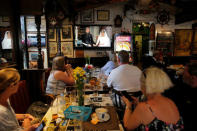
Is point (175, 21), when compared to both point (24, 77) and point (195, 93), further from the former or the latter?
point (24, 77)

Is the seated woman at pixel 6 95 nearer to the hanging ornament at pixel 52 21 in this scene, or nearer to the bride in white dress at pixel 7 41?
the bride in white dress at pixel 7 41

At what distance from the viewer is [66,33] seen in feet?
21.6

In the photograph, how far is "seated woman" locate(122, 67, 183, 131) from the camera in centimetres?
127

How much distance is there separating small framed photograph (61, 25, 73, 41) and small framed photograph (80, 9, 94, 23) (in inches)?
→ 27.7

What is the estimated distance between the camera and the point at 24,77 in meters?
3.20

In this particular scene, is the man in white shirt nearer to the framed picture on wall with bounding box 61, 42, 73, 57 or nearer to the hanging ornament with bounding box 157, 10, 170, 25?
the framed picture on wall with bounding box 61, 42, 73, 57

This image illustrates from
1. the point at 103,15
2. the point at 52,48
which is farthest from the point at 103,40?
the point at 52,48

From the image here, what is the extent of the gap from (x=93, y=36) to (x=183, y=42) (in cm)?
446

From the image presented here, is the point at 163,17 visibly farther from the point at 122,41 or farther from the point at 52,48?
the point at 52,48

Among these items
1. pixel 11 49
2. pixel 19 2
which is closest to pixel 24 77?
pixel 11 49

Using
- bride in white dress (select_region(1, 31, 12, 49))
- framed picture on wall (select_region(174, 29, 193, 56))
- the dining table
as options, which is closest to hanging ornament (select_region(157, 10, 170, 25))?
framed picture on wall (select_region(174, 29, 193, 56))

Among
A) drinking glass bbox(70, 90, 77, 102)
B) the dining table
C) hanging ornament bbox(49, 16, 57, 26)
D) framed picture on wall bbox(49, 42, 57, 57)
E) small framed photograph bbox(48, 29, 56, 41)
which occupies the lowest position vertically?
the dining table

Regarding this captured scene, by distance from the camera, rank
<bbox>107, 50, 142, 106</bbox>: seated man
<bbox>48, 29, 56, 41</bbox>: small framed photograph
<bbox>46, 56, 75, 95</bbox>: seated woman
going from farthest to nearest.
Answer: <bbox>48, 29, 56, 41</bbox>: small framed photograph, <bbox>46, 56, 75, 95</bbox>: seated woman, <bbox>107, 50, 142, 106</bbox>: seated man

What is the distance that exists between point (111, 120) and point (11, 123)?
92 centimetres
